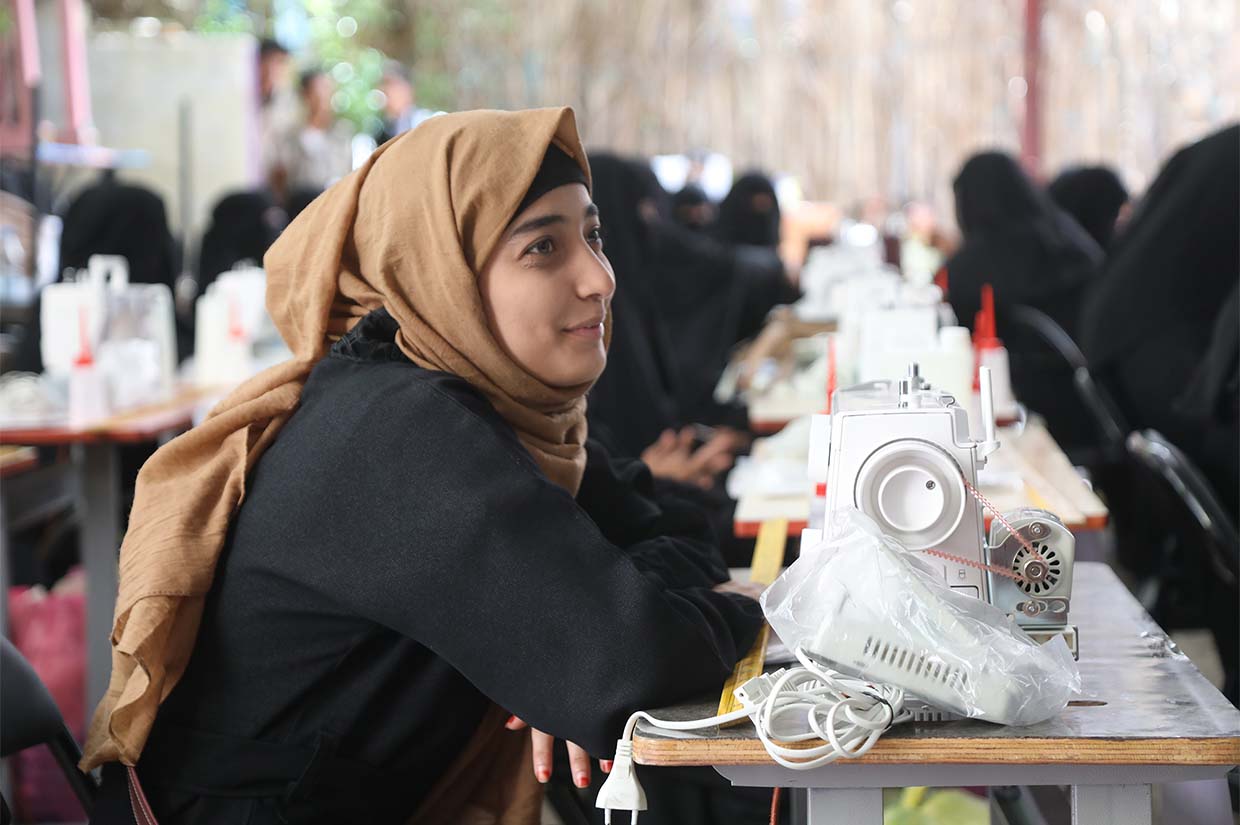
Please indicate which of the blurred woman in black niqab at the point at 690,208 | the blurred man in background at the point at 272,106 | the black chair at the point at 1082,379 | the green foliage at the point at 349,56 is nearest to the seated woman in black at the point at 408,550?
the black chair at the point at 1082,379

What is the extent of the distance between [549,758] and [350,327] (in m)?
0.55

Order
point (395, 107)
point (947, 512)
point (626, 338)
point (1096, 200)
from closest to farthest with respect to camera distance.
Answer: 1. point (947, 512)
2. point (626, 338)
3. point (1096, 200)
4. point (395, 107)

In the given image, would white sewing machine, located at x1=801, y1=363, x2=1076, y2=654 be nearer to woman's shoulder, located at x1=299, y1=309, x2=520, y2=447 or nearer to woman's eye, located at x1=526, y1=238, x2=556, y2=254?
woman's shoulder, located at x1=299, y1=309, x2=520, y2=447

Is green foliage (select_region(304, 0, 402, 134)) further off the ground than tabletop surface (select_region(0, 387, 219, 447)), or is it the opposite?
green foliage (select_region(304, 0, 402, 134))

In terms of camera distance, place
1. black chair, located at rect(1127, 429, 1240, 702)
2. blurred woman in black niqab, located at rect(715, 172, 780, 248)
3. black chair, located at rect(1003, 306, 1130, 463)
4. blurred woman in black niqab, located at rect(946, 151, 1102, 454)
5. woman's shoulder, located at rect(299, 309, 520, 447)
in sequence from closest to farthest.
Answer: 1. woman's shoulder, located at rect(299, 309, 520, 447)
2. black chair, located at rect(1127, 429, 1240, 702)
3. black chair, located at rect(1003, 306, 1130, 463)
4. blurred woman in black niqab, located at rect(946, 151, 1102, 454)
5. blurred woman in black niqab, located at rect(715, 172, 780, 248)

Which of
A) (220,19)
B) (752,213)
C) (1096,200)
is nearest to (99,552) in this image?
(1096,200)

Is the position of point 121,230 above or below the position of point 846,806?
below

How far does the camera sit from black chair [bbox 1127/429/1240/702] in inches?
94.6

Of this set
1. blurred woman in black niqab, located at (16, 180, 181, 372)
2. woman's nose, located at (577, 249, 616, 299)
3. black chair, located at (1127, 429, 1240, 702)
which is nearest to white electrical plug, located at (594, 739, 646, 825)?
woman's nose, located at (577, 249, 616, 299)

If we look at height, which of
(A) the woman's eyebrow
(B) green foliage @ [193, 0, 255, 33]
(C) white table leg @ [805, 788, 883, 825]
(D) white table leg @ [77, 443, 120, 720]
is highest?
(A) the woman's eyebrow

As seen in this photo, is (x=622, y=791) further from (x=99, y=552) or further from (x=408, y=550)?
(x=99, y=552)

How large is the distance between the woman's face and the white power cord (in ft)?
1.63

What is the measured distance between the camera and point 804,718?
4.10ft

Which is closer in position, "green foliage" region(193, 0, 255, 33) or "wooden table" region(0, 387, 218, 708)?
"wooden table" region(0, 387, 218, 708)
